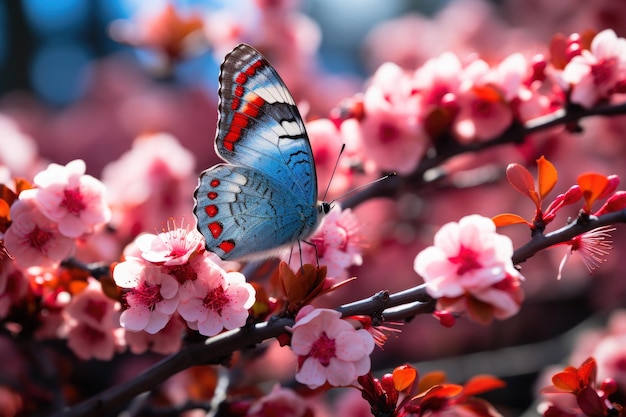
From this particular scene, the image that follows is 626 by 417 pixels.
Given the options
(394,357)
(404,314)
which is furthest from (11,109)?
(404,314)

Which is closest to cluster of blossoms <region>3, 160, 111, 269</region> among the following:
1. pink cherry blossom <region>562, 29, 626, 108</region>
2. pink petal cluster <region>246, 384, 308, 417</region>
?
pink petal cluster <region>246, 384, 308, 417</region>

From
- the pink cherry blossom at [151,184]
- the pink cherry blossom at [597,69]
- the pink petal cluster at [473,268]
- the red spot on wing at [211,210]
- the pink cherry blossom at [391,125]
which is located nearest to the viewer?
the pink petal cluster at [473,268]

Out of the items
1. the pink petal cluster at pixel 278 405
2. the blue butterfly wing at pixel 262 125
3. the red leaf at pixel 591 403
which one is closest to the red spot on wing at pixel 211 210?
the blue butterfly wing at pixel 262 125

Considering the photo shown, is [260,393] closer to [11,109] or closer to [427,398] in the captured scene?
[427,398]

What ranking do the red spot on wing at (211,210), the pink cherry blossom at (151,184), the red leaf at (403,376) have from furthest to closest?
1. the pink cherry blossom at (151,184)
2. the red spot on wing at (211,210)
3. the red leaf at (403,376)

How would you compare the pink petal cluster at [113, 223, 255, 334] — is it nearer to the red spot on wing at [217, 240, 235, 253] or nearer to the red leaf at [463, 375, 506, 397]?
the red spot on wing at [217, 240, 235, 253]

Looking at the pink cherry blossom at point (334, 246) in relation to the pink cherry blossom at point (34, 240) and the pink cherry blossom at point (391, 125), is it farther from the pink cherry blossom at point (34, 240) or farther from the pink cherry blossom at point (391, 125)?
the pink cherry blossom at point (34, 240)
